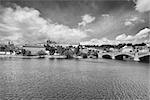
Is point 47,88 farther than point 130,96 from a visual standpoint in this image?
Yes

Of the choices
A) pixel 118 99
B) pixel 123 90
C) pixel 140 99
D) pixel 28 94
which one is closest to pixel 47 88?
pixel 28 94

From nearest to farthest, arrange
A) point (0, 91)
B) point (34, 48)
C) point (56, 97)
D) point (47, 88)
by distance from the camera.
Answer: point (56, 97)
point (0, 91)
point (47, 88)
point (34, 48)

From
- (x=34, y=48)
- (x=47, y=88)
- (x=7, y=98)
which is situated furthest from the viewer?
(x=34, y=48)

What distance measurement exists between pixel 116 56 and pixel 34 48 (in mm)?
81136

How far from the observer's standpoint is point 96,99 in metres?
16.8

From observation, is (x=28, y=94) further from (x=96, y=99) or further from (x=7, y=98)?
(x=96, y=99)

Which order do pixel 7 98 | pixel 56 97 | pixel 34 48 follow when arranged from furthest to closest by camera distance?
pixel 34 48
pixel 56 97
pixel 7 98

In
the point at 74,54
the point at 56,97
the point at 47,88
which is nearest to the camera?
the point at 56,97

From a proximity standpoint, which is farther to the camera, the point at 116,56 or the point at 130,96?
the point at 116,56

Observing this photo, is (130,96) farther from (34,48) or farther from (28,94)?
(34,48)

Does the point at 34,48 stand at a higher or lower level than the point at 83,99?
higher

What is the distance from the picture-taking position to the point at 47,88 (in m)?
20.3

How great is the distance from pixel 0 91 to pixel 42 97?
18.8ft

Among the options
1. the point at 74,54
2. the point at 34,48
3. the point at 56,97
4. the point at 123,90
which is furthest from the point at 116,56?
the point at 56,97
